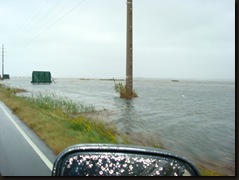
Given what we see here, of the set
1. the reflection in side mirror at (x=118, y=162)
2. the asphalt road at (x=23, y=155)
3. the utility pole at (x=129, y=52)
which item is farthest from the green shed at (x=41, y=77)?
the reflection in side mirror at (x=118, y=162)

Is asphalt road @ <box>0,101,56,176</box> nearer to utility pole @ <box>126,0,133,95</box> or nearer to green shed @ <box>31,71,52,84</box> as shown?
utility pole @ <box>126,0,133,95</box>

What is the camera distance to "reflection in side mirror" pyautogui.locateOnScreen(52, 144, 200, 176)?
265cm

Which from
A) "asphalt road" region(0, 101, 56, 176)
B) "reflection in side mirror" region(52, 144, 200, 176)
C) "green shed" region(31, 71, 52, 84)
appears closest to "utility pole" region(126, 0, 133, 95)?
"asphalt road" region(0, 101, 56, 176)

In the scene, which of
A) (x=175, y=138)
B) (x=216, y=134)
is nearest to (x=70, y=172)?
(x=175, y=138)

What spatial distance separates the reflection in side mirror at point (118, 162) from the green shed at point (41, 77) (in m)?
90.4

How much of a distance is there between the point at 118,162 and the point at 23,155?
5.82 metres

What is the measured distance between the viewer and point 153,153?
2.79m

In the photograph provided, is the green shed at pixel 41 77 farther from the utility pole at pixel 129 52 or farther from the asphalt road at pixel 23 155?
the asphalt road at pixel 23 155

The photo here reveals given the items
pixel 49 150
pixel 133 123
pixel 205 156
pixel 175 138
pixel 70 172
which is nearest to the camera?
pixel 70 172

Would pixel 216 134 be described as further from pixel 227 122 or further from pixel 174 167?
pixel 174 167

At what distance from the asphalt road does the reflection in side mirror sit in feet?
11.9

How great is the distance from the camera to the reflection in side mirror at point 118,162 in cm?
265

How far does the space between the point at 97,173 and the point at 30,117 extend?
13.7 m

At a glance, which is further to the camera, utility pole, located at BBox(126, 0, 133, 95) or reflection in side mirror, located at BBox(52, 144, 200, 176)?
utility pole, located at BBox(126, 0, 133, 95)
